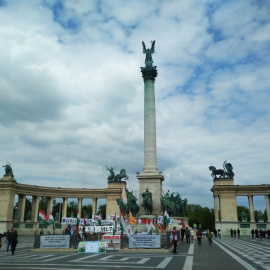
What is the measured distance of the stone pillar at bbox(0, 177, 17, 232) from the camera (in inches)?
2405

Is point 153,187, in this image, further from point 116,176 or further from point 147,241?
point 116,176

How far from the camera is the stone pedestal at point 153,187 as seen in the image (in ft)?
138

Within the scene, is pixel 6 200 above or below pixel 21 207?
above

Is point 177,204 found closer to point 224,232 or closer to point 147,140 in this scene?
point 147,140

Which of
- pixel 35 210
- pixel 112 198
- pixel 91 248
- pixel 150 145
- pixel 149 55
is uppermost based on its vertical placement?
pixel 149 55

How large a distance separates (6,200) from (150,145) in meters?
36.6

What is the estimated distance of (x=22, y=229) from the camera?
208 ft

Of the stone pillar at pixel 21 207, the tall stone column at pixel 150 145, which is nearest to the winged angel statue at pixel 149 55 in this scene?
the tall stone column at pixel 150 145

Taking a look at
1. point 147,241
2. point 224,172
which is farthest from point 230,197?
point 147,241

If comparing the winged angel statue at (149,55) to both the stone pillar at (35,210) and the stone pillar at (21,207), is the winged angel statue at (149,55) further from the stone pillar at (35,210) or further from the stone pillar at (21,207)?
the stone pillar at (21,207)

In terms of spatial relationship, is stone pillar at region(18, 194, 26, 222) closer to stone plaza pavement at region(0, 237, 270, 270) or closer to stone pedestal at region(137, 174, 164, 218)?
stone pedestal at region(137, 174, 164, 218)

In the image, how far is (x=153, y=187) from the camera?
4231 centimetres

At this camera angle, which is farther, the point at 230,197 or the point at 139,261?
the point at 230,197

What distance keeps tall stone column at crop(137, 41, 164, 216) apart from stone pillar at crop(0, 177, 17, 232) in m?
34.4
